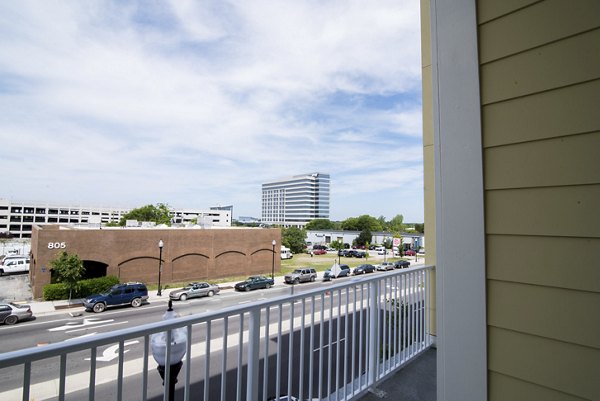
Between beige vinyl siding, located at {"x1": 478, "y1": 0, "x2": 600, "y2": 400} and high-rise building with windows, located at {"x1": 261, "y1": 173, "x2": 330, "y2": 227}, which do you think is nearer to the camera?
beige vinyl siding, located at {"x1": 478, "y1": 0, "x2": 600, "y2": 400}

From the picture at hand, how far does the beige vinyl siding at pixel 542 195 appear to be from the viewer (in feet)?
3.09

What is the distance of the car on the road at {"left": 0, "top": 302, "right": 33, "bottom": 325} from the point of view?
12.4 m

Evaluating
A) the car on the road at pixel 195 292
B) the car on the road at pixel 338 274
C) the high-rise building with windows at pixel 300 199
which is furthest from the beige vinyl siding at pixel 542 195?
the high-rise building with windows at pixel 300 199

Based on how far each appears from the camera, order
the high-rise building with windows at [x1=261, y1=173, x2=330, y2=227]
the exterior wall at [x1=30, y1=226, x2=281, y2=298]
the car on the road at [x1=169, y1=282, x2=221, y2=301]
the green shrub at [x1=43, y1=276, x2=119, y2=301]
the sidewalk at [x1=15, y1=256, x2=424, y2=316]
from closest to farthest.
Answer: the sidewalk at [x1=15, y1=256, x2=424, y2=316] → the car on the road at [x1=169, y1=282, x2=221, y2=301] → the green shrub at [x1=43, y1=276, x2=119, y2=301] → the exterior wall at [x1=30, y1=226, x2=281, y2=298] → the high-rise building with windows at [x1=261, y1=173, x2=330, y2=227]

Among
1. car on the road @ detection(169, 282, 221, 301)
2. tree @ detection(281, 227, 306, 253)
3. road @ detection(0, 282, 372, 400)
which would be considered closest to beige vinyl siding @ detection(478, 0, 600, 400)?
road @ detection(0, 282, 372, 400)

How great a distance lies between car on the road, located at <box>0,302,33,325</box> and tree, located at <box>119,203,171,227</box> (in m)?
35.7

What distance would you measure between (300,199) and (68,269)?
9536 cm

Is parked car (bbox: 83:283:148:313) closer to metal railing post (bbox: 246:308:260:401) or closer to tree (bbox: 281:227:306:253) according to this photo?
metal railing post (bbox: 246:308:260:401)

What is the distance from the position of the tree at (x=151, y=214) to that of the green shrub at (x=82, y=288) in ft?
98.0

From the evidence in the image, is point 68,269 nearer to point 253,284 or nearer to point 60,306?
point 60,306

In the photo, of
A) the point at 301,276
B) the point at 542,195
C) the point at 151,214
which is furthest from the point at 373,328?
the point at 151,214

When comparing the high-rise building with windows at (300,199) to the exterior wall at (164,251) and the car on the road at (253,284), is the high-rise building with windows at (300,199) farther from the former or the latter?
the car on the road at (253,284)

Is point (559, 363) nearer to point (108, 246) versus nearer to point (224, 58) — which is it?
point (224, 58)

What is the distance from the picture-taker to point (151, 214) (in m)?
48.6
